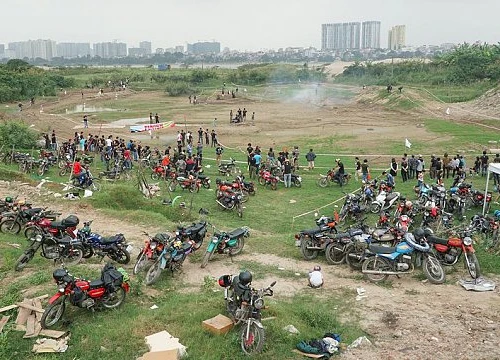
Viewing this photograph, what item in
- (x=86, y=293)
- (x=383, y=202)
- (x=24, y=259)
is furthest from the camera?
(x=383, y=202)

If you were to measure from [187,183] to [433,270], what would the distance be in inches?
457

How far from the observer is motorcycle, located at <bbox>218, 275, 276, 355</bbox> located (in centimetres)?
748

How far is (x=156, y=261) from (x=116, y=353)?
3179 millimetres

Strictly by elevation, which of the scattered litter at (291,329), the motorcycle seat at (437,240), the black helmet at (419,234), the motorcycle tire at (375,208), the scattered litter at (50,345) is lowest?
the motorcycle tire at (375,208)

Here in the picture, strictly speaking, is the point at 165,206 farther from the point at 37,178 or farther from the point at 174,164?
the point at 37,178

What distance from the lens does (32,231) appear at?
1241 centimetres

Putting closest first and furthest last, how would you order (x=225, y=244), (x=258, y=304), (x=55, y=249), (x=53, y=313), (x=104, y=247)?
(x=258, y=304), (x=53, y=313), (x=55, y=249), (x=104, y=247), (x=225, y=244)

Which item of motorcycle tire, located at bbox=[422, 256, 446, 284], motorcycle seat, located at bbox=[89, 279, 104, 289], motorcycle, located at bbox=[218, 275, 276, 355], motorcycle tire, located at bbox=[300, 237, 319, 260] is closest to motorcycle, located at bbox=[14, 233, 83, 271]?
motorcycle seat, located at bbox=[89, 279, 104, 289]

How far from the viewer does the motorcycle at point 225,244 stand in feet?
38.0

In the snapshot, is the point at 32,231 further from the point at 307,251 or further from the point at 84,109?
the point at 84,109

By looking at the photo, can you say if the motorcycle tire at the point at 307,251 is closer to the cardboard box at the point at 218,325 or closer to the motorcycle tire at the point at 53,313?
the cardboard box at the point at 218,325

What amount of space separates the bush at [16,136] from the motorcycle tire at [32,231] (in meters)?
15.7

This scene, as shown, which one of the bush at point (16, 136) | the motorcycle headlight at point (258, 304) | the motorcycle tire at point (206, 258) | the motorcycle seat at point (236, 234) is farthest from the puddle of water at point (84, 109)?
the motorcycle headlight at point (258, 304)

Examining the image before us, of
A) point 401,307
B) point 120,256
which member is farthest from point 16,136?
point 401,307
